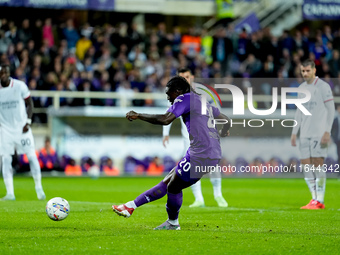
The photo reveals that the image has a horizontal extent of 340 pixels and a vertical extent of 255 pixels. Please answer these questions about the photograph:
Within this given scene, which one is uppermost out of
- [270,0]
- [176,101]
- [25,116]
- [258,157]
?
[270,0]

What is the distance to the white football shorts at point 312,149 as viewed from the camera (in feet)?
39.5

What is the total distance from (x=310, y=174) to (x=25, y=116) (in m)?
5.52

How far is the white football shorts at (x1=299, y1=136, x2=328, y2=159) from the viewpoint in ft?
39.5

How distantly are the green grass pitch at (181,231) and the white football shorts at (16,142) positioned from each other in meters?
1.12

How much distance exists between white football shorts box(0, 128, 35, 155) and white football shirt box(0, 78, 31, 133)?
0.10m

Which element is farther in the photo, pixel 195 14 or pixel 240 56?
pixel 195 14

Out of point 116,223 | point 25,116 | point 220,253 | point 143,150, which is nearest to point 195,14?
point 143,150

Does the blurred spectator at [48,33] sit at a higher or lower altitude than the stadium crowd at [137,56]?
higher

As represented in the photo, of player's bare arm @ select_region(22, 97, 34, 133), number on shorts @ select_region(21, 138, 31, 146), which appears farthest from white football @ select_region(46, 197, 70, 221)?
number on shorts @ select_region(21, 138, 31, 146)

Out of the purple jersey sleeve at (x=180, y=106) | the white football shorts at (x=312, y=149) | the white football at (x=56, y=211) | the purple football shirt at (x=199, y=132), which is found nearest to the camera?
the purple jersey sleeve at (x=180, y=106)

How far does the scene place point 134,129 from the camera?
2286 centimetres

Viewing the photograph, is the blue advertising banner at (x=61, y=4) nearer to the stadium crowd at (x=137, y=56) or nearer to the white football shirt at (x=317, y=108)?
the stadium crowd at (x=137, y=56)

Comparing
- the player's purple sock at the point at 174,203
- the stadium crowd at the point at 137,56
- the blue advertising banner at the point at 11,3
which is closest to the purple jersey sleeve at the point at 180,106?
the player's purple sock at the point at 174,203

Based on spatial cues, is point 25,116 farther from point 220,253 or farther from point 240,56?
point 240,56
